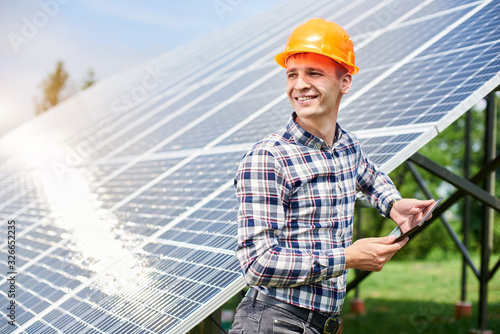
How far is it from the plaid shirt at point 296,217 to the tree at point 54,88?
43577 millimetres

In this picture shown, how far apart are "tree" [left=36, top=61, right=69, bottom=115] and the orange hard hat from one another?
43.5m

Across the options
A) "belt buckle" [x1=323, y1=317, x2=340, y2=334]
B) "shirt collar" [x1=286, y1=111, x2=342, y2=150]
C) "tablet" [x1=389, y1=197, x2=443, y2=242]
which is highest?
"shirt collar" [x1=286, y1=111, x2=342, y2=150]

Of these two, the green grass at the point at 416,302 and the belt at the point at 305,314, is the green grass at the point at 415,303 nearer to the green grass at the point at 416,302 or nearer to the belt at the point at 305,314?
the green grass at the point at 416,302

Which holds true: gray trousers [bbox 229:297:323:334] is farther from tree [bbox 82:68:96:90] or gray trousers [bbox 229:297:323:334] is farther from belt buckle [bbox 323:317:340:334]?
tree [bbox 82:68:96:90]

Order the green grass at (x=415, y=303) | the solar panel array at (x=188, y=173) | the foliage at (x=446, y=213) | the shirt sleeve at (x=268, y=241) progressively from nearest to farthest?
the shirt sleeve at (x=268, y=241), the solar panel array at (x=188, y=173), the green grass at (x=415, y=303), the foliage at (x=446, y=213)

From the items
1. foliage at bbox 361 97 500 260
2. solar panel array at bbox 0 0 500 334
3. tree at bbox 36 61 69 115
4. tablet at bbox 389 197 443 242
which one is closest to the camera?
tablet at bbox 389 197 443 242

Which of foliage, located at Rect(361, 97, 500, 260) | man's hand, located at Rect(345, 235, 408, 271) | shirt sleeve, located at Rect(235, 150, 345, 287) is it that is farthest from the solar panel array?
foliage, located at Rect(361, 97, 500, 260)

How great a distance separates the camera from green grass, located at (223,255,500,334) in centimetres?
1016

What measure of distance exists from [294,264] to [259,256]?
5.7 inches

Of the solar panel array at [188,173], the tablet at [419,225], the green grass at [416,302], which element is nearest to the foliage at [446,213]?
the green grass at [416,302]

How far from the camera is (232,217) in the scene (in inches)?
142

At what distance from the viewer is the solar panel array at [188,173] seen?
3432 mm

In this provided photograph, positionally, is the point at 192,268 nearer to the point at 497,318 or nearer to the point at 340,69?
the point at 340,69

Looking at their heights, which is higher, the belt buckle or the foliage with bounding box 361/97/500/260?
the belt buckle
